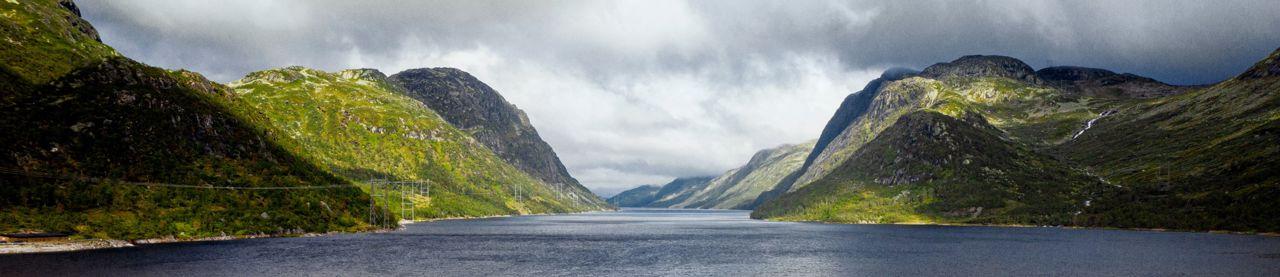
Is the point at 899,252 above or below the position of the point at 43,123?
below

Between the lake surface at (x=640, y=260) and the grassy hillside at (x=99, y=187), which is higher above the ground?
the grassy hillside at (x=99, y=187)

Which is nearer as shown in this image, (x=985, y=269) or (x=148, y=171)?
(x=985, y=269)

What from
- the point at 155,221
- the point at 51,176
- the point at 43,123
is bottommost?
the point at 155,221

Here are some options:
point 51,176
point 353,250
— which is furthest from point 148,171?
point 353,250

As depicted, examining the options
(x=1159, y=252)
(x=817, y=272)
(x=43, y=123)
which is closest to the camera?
(x=817, y=272)

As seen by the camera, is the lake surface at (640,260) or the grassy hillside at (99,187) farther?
the grassy hillside at (99,187)

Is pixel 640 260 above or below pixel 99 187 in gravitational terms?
below

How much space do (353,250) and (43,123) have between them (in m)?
94.3

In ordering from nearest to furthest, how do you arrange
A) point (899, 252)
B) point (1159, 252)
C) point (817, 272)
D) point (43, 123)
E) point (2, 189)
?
point (817, 272) → point (2, 189) → point (1159, 252) → point (899, 252) → point (43, 123)

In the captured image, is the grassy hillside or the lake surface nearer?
the lake surface

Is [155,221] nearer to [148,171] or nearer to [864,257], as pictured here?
[148,171]

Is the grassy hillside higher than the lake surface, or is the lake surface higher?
the grassy hillside

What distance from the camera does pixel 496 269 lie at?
129875 mm

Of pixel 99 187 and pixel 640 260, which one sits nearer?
pixel 640 260
